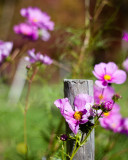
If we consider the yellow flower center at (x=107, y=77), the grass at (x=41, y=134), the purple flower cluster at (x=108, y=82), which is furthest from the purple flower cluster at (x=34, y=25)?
the yellow flower center at (x=107, y=77)

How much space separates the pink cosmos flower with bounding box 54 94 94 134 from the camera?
23.2 inches

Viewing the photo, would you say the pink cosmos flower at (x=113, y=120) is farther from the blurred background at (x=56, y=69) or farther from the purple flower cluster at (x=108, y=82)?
the blurred background at (x=56, y=69)

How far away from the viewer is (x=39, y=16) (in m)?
1.16

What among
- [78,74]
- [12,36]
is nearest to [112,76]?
[78,74]

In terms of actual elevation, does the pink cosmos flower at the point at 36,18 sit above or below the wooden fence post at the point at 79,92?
above

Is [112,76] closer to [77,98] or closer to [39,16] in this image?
[77,98]

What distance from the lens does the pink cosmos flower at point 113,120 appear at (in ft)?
3.27

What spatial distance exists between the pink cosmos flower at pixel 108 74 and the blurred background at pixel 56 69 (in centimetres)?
32

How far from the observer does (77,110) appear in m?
0.62

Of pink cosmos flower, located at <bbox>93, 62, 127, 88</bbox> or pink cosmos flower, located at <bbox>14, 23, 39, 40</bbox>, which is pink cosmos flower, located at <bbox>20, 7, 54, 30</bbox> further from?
pink cosmos flower, located at <bbox>93, 62, 127, 88</bbox>

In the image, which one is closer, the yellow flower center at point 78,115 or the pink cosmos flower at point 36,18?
the yellow flower center at point 78,115

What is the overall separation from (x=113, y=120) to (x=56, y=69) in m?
0.52

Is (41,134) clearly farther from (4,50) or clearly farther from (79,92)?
(79,92)

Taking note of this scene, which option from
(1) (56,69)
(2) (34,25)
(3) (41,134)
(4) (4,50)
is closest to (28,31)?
(2) (34,25)
